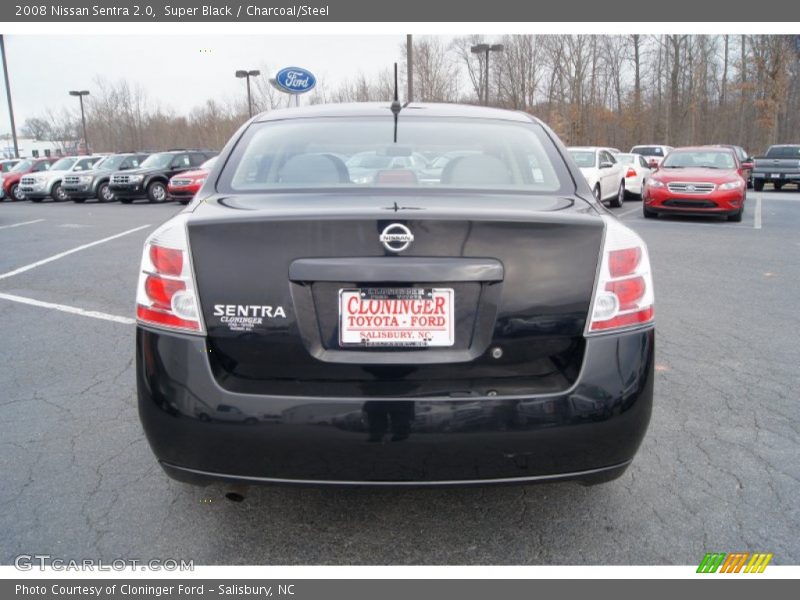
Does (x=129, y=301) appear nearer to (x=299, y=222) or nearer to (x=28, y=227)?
(x=299, y=222)

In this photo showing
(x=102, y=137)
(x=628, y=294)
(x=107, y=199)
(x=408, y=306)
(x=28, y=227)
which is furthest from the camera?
(x=102, y=137)

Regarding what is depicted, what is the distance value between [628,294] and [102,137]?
61.2 meters

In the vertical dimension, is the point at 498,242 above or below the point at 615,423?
above

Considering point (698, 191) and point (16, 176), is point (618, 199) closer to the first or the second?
point (698, 191)

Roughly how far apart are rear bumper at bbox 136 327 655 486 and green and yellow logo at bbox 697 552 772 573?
0.53m

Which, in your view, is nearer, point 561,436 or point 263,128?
point 561,436

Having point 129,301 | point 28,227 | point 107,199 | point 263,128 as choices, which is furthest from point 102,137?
point 263,128

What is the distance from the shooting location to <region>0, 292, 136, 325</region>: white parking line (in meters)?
5.63

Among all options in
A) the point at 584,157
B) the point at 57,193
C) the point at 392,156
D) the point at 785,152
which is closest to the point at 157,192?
the point at 57,193

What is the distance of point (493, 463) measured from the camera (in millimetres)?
2092

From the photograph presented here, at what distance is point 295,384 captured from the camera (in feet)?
6.89

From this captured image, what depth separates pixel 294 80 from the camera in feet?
71.8

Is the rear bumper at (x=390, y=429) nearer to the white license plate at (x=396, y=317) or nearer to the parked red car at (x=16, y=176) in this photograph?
the white license plate at (x=396, y=317)

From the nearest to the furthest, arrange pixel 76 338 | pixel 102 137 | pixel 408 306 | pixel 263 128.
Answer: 1. pixel 408 306
2. pixel 263 128
3. pixel 76 338
4. pixel 102 137
